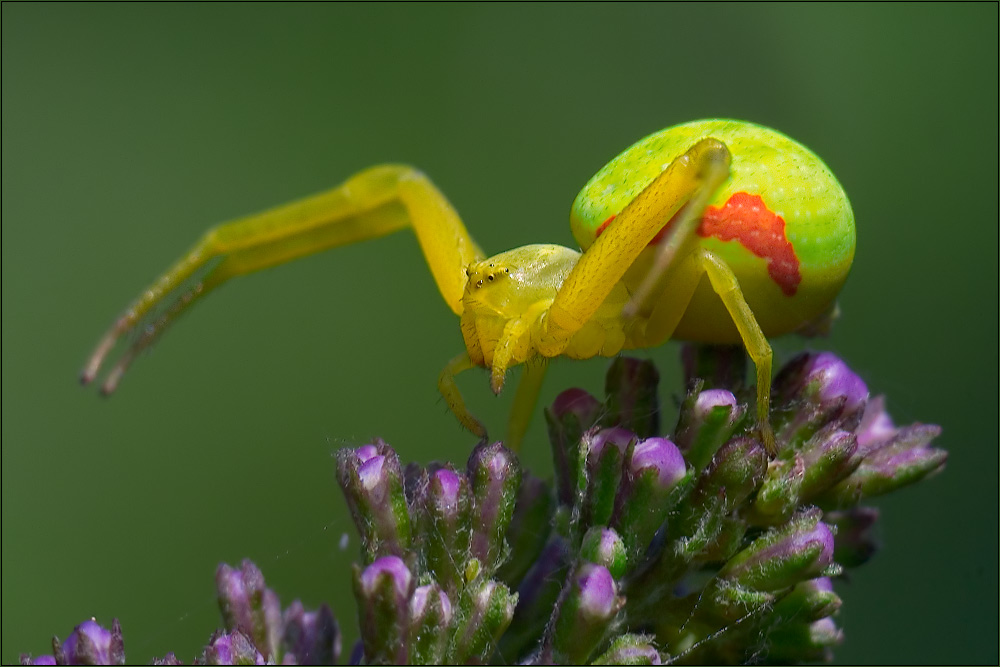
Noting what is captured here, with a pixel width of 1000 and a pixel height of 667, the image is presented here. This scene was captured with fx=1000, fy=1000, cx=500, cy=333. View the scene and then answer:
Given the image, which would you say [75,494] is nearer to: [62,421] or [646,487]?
[62,421]

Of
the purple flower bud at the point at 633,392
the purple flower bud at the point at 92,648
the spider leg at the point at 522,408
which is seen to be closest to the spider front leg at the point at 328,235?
the spider leg at the point at 522,408

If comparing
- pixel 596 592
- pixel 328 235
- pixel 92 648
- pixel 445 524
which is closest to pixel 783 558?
pixel 596 592

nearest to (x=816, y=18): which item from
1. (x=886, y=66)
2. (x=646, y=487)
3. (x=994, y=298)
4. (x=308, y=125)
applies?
(x=886, y=66)

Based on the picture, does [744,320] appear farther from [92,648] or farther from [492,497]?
[92,648]

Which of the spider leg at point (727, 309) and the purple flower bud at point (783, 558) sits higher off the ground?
the spider leg at point (727, 309)

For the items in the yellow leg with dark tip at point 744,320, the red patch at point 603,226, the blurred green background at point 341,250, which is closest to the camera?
the yellow leg with dark tip at point 744,320

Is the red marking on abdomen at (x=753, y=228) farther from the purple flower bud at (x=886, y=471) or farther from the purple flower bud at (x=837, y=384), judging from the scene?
the purple flower bud at (x=886, y=471)

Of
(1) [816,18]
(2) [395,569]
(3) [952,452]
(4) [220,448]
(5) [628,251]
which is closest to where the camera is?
(2) [395,569]
